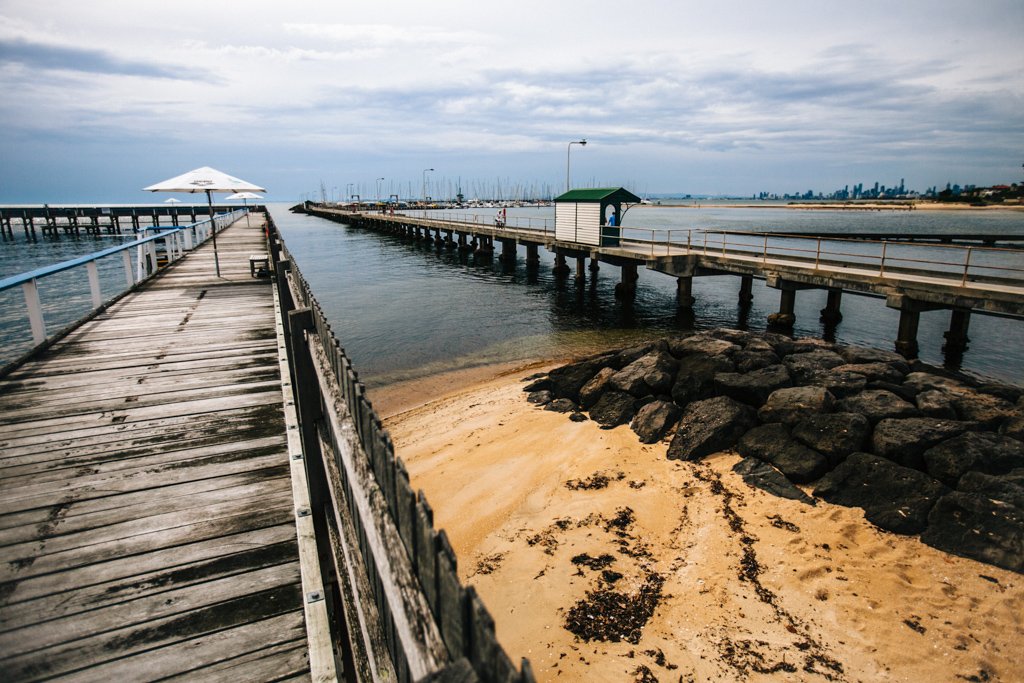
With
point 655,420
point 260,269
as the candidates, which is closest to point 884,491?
point 655,420

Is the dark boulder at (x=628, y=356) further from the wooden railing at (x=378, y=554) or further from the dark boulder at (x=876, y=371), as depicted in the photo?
the wooden railing at (x=378, y=554)

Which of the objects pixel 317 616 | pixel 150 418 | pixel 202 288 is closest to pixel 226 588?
pixel 317 616

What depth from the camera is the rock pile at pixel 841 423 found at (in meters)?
6.44

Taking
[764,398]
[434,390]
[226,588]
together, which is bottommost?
[434,390]

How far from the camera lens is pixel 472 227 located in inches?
1724

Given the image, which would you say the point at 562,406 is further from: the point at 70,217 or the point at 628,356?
the point at 70,217

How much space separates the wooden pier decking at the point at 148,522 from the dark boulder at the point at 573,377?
704 centimetres

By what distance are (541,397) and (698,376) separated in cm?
350

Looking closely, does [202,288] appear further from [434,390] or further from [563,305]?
[563,305]

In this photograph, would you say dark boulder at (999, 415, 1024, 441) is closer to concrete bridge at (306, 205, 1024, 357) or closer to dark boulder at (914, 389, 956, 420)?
dark boulder at (914, 389, 956, 420)

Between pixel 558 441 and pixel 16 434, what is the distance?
7.36m

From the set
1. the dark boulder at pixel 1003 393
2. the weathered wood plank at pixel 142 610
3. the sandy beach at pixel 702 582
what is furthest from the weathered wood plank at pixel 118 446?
the dark boulder at pixel 1003 393

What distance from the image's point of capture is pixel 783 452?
8094 mm

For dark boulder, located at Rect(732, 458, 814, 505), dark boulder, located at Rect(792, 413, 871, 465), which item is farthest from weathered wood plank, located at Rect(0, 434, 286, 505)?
dark boulder, located at Rect(792, 413, 871, 465)
